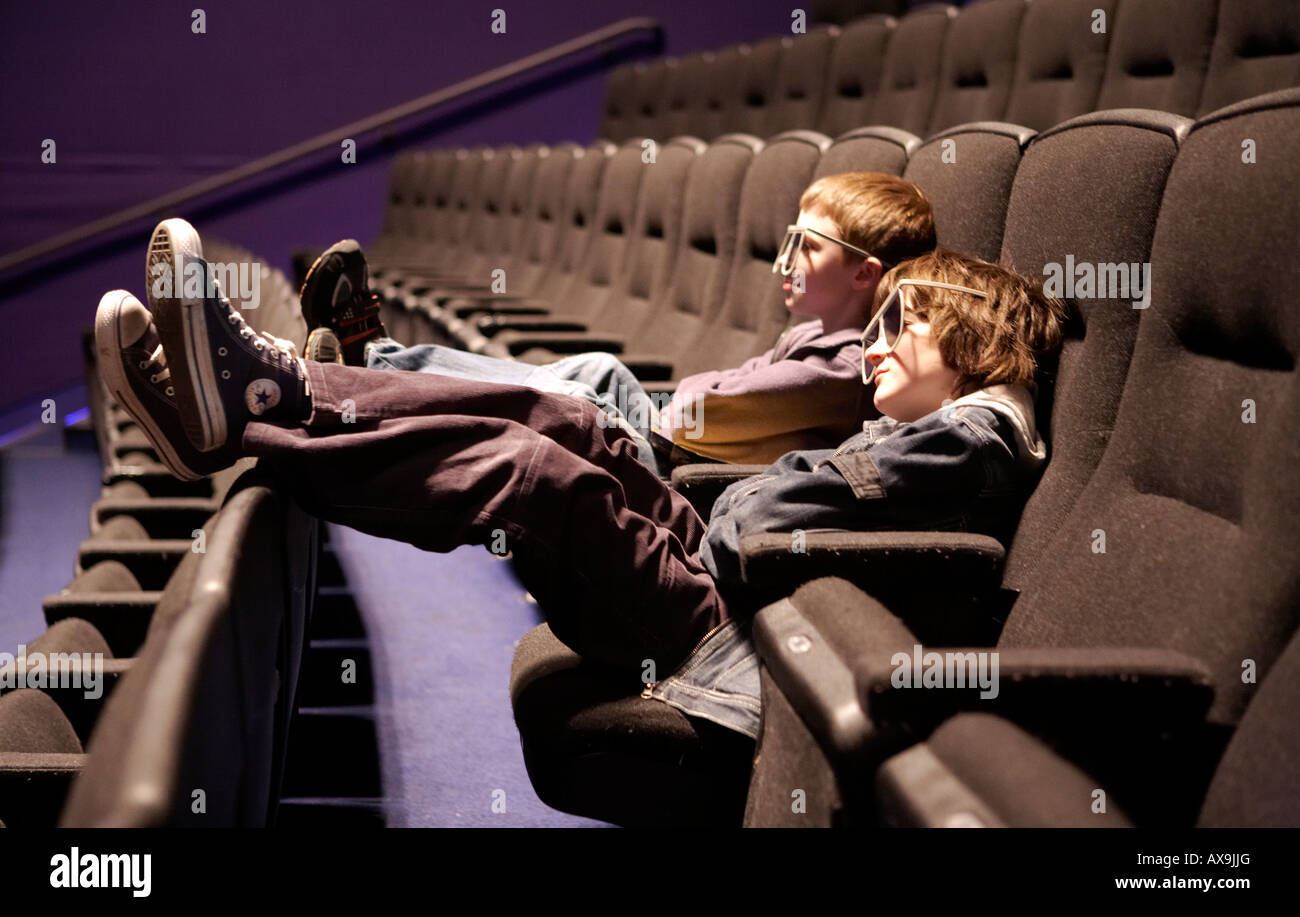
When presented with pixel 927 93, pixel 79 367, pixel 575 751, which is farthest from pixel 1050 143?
pixel 79 367

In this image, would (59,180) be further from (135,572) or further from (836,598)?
(836,598)

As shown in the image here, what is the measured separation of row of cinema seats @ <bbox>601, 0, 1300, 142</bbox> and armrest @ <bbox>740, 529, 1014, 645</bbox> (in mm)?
526

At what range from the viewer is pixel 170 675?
0.23 meters

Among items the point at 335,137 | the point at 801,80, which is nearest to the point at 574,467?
the point at 801,80

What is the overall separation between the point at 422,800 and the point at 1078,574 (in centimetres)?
36

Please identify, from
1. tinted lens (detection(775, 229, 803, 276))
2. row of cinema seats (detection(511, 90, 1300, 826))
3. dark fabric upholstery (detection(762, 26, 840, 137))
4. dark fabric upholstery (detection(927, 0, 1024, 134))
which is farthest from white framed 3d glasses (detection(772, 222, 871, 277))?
dark fabric upholstery (detection(762, 26, 840, 137))

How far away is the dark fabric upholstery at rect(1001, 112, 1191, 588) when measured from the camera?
1.37 feet

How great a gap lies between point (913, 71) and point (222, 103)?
4.00ft
